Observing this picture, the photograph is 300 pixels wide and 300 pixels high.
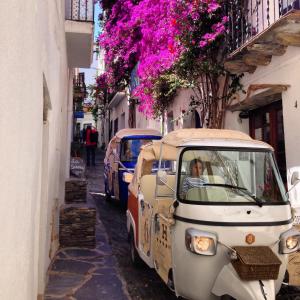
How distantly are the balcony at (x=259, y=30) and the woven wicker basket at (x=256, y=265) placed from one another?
4276mm

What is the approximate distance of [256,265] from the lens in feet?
11.7

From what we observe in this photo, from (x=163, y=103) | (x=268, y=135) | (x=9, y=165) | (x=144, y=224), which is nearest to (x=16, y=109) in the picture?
(x=9, y=165)

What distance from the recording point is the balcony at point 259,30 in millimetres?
6880

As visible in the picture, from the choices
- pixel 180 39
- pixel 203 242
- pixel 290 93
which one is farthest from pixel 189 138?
pixel 180 39

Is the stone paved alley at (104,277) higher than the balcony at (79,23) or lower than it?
lower

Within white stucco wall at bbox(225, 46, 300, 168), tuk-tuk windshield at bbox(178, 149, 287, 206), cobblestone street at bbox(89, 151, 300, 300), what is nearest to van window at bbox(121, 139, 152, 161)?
cobblestone street at bbox(89, 151, 300, 300)

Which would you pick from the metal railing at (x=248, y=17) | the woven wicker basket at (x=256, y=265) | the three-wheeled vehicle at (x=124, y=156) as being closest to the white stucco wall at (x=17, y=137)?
the woven wicker basket at (x=256, y=265)

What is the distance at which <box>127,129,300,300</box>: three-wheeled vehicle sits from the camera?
3723 millimetres

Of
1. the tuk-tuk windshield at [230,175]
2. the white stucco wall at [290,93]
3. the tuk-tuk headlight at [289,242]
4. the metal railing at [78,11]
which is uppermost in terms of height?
the metal railing at [78,11]

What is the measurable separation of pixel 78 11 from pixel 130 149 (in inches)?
Answer: 160

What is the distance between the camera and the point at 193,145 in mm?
4477

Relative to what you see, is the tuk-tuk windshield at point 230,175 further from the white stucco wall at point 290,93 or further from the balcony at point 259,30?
the white stucco wall at point 290,93

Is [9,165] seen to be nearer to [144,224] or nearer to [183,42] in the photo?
[144,224]

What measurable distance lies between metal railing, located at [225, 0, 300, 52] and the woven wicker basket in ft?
18.3
